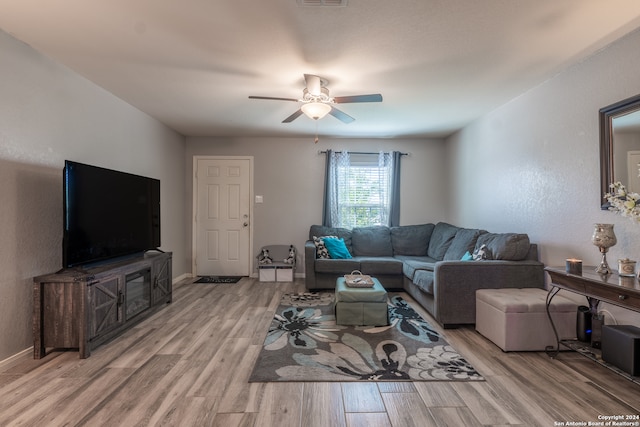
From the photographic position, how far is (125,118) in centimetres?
353

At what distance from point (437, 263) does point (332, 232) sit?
7.01 ft

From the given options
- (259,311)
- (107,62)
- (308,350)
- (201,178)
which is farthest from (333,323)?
(201,178)

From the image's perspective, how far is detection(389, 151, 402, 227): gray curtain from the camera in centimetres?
520

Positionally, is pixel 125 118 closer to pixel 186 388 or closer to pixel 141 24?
pixel 141 24

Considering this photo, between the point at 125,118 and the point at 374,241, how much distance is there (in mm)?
3737

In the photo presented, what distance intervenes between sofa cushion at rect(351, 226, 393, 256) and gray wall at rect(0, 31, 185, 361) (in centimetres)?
342

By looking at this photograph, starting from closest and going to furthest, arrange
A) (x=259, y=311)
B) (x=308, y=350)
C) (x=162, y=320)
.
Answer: (x=308, y=350)
(x=162, y=320)
(x=259, y=311)

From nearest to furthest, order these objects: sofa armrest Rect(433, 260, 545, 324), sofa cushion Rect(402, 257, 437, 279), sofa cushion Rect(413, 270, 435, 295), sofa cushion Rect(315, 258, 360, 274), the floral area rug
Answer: the floral area rug
sofa armrest Rect(433, 260, 545, 324)
sofa cushion Rect(413, 270, 435, 295)
sofa cushion Rect(402, 257, 437, 279)
sofa cushion Rect(315, 258, 360, 274)

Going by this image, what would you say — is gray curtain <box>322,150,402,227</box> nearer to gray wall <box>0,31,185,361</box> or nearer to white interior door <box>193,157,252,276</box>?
white interior door <box>193,157,252,276</box>

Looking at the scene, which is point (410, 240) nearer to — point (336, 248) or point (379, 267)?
point (379, 267)

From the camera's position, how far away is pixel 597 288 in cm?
192

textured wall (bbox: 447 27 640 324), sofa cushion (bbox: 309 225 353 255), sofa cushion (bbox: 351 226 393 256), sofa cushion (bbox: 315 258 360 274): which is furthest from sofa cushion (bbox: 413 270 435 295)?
sofa cushion (bbox: 309 225 353 255)

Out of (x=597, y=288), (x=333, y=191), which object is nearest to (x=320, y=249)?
(x=333, y=191)

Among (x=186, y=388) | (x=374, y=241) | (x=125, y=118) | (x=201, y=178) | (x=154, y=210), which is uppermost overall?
(x=125, y=118)
